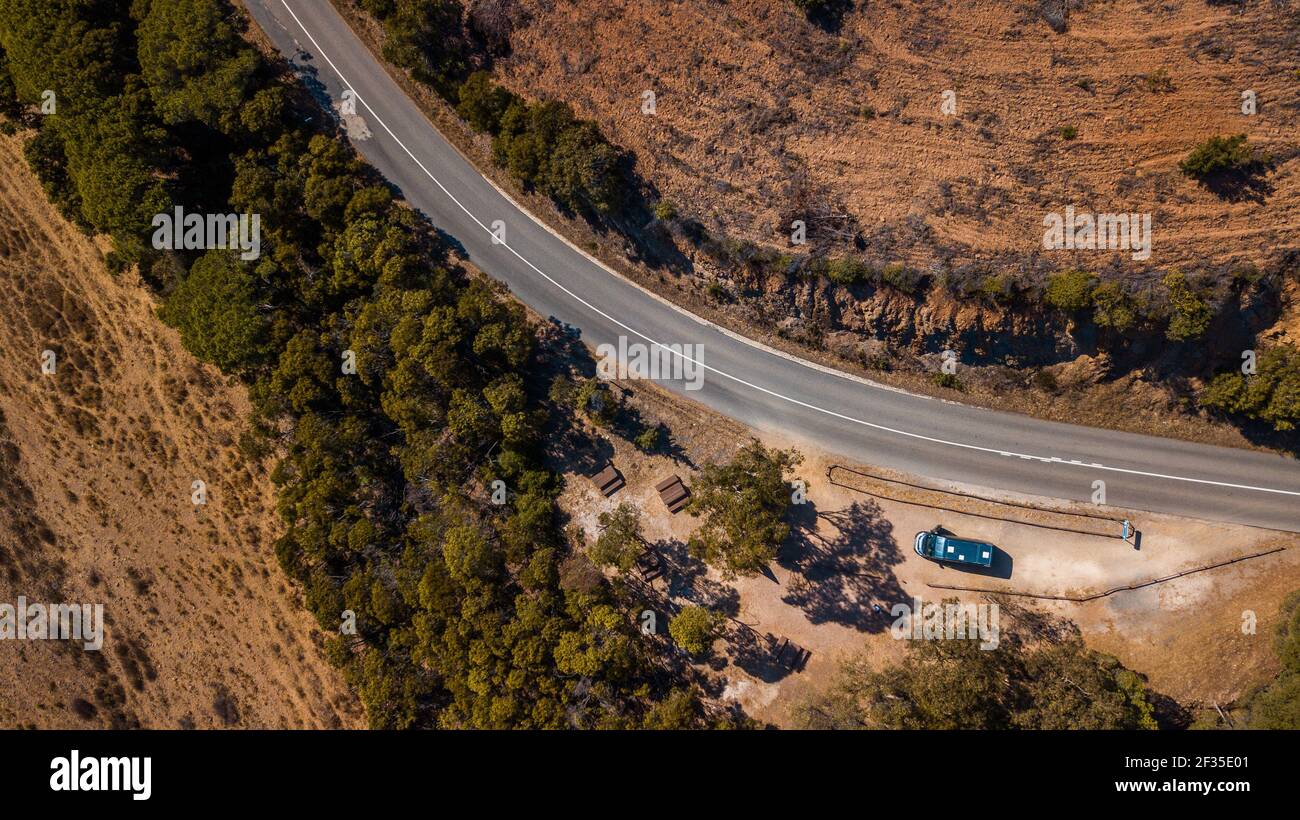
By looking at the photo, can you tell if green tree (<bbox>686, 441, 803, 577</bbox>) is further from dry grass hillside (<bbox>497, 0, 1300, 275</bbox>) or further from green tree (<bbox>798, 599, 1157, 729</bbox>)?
dry grass hillside (<bbox>497, 0, 1300, 275</bbox>)

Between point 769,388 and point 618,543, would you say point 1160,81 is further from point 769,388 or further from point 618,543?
point 618,543

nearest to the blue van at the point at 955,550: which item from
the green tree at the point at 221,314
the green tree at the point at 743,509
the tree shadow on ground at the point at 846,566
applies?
the tree shadow on ground at the point at 846,566

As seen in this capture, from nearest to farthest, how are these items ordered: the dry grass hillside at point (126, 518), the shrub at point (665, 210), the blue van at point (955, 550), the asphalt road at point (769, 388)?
the blue van at point (955, 550)
the asphalt road at point (769, 388)
the shrub at point (665, 210)
the dry grass hillside at point (126, 518)

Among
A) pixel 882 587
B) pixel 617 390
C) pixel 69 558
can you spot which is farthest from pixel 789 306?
pixel 69 558

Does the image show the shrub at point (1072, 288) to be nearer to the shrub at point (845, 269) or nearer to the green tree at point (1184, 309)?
the green tree at point (1184, 309)
